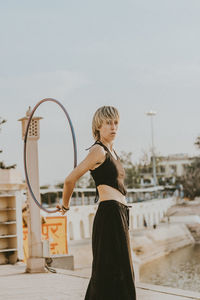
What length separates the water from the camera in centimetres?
2817

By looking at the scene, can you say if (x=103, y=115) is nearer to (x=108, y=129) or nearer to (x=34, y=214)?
(x=108, y=129)

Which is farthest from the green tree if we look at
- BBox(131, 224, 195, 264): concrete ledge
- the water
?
the water

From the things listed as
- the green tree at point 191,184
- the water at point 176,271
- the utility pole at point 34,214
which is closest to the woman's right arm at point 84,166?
the utility pole at point 34,214

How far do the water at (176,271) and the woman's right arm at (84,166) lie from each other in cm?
2290

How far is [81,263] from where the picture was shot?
2641 centimetres

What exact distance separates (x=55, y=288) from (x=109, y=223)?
302 centimetres

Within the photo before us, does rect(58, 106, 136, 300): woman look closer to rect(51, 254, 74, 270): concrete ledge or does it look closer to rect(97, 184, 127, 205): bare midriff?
rect(97, 184, 127, 205): bare midriff

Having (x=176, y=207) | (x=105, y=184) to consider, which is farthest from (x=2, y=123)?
(x=176, y=207)

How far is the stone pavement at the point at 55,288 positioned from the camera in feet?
16.2

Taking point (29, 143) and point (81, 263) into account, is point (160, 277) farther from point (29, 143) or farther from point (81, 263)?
point (29, 143)

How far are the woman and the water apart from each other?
22.7m

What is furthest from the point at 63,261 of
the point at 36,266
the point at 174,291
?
the point at 174,291

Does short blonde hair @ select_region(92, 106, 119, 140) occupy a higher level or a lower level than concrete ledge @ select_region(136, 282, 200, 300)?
higher

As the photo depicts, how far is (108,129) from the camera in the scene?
2.90 m
